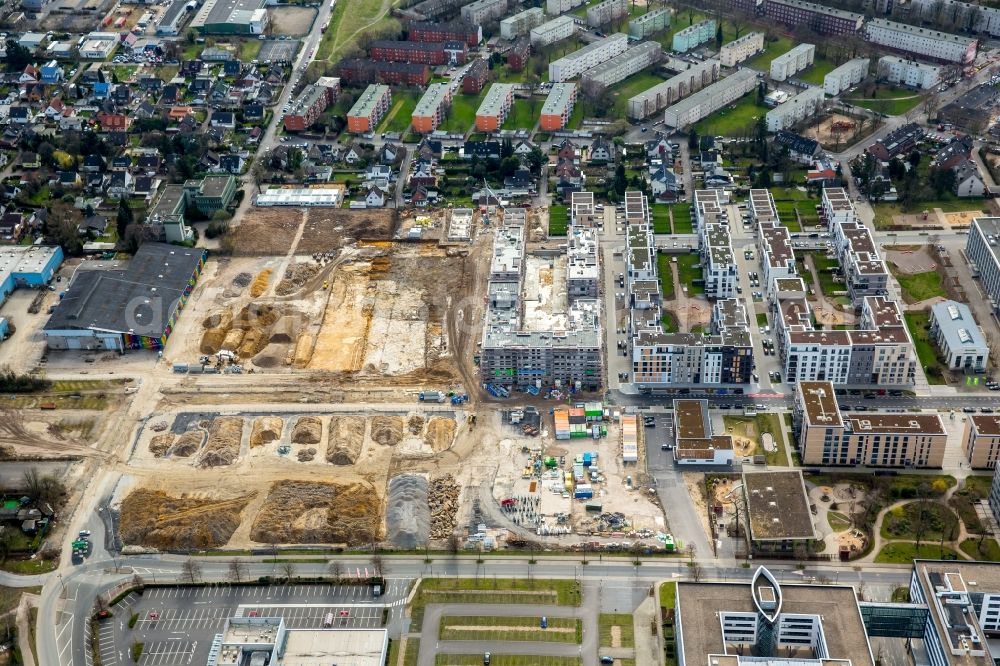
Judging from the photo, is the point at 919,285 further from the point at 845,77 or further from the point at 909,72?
the point at 909,72

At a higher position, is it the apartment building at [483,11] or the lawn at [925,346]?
the apartment building at [483,11]

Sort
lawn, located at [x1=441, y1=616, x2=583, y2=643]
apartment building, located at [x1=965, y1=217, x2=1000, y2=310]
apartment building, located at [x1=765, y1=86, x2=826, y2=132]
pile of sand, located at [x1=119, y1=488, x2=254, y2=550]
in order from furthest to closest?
apartment building, located at [x1=765, y1=86, x2=826, y2=132]
apartment building, located at [x1=965, y1=217, x2=1000, y2=310]
pile of sand, located at [x1=119, y1=488, x2=254, y2=550]
lawn, located at [x1=441, y1=616, x2=583, y2=643]

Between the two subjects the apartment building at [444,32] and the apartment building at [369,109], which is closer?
the apartment building at [369,109]

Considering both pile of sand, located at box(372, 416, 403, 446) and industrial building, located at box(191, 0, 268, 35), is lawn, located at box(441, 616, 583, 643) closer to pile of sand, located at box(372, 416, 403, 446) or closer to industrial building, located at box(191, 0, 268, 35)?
pile of sand, located at box(372, 416, 403, 446)

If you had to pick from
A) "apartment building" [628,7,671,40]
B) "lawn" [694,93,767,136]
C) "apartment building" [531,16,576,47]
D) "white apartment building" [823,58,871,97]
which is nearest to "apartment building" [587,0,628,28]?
"apartment building" [531,16,576,47]

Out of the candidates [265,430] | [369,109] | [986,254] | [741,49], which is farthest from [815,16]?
[265,430]

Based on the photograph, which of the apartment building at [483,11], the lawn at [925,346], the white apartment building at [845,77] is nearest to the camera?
the lawn at [925,346]

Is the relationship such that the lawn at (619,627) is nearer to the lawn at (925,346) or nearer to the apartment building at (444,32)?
the lawn at (925,346)

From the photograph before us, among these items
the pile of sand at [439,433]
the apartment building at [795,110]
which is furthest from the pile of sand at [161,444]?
the apartment building at [795,110]
